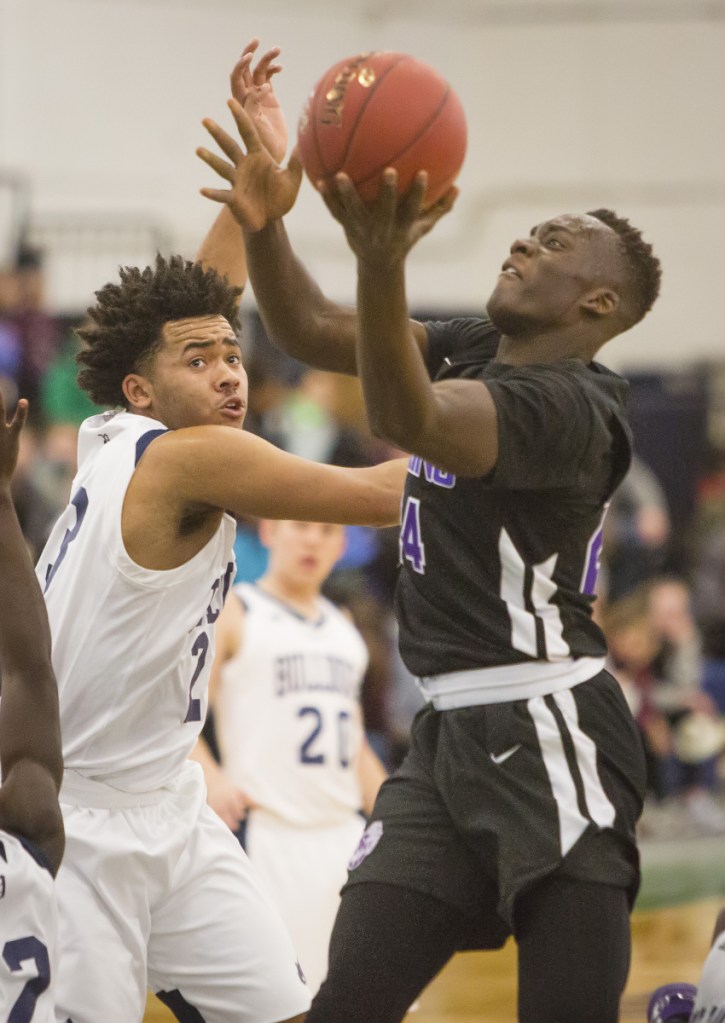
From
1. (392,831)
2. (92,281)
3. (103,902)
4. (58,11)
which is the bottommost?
(103,902)

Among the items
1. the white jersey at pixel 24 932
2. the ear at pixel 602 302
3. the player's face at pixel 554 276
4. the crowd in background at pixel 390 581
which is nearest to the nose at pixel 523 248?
the player's face at pixel 554 276

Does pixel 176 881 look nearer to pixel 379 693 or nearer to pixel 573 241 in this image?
pixel 573 241

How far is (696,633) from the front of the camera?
1196 centimetres

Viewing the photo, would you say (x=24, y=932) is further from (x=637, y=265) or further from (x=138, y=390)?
(x=637, y=265)

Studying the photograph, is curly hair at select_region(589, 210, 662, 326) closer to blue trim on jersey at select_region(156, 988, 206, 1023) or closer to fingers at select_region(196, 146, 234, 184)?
fingers at select_region(196, 146, 234, 184)

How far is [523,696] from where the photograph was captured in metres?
3.39

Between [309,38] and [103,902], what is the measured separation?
13204 millimetres

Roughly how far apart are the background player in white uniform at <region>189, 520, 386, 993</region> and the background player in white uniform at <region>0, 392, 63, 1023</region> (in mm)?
2831

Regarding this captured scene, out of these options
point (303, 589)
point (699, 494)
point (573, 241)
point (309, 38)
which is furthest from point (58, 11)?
point (573, 241)

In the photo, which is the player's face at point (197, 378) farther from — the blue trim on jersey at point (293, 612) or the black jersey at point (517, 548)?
the blue trim on jersey at point (293, 612)

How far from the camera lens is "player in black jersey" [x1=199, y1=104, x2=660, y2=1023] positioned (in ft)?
10.5

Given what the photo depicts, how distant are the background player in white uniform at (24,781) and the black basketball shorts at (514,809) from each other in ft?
2.56

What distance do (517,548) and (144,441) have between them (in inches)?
36.1

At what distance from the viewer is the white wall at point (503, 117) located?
1509 centimetres
